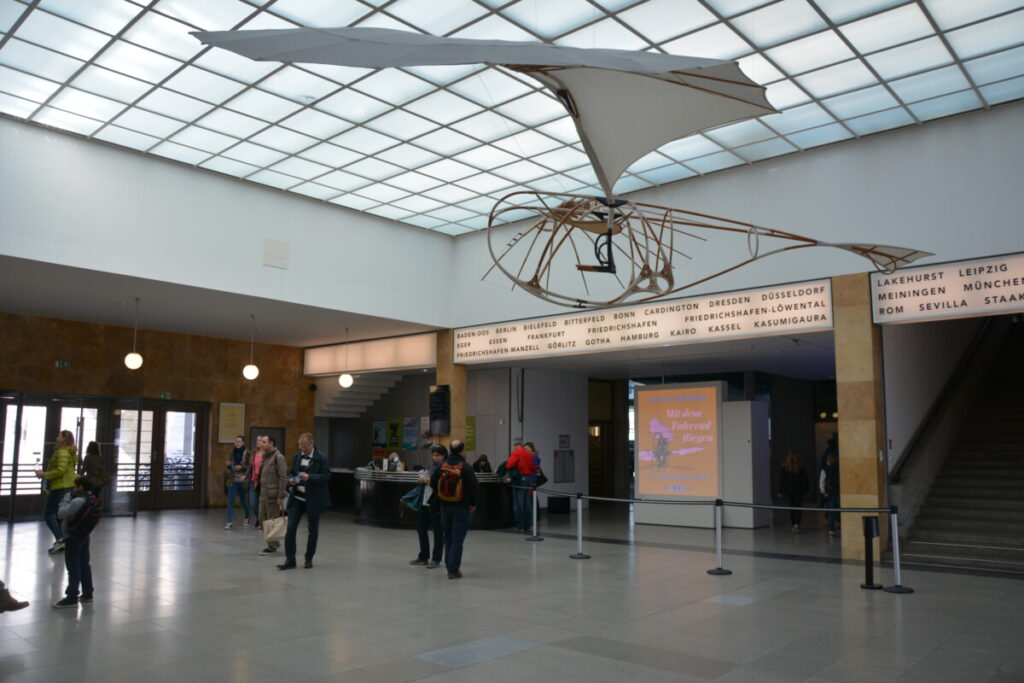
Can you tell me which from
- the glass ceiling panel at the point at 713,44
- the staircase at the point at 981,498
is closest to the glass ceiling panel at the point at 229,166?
the glass ceiling panel at the point at 713,44

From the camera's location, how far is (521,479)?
44.9ft

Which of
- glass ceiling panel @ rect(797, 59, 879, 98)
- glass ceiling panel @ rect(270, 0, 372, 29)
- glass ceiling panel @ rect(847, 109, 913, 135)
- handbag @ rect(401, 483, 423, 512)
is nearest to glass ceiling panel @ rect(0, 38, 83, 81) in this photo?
glass ceiling panel @ rect(270, 0, 372, 29)

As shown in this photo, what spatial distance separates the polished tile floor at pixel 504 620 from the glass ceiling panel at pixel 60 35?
19.3 feet

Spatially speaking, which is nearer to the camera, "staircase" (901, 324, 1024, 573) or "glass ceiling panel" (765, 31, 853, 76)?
"glass ceiling panel" (765, 31, 853, 76)

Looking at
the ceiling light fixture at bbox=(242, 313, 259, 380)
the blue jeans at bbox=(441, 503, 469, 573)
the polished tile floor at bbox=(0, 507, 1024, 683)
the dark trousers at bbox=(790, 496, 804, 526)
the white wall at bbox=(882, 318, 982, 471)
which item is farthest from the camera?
the ceiling light fixture at bbox=(242, 313, 259, 380)

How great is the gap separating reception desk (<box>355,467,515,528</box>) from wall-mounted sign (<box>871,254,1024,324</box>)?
7.15m

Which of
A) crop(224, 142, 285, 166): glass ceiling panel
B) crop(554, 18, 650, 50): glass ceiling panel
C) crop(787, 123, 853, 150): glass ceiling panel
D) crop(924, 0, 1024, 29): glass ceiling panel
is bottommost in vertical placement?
crop(787, 123, 853, 150): glass ceiling panel

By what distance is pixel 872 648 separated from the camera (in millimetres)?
5719

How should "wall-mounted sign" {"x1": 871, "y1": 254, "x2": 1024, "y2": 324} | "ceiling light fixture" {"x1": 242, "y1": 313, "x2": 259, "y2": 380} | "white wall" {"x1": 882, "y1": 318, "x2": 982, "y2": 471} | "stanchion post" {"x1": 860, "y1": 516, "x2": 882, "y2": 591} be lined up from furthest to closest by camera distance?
1. "ceiling light fixture" {"x1": 242, "y1": 313, "x2": 259, "y2": 380}
2. "white wall" {"x1": 882, "y1": 318, "x2": 982, "y2": 471}
3. "wall-mounted sign" {"x1": 871, "y1": 254, "x2": 1024, "y2": 324}
4. "stanchion post" {"x1": 860, "y1": 516, "x2": 882, "y2": 591}

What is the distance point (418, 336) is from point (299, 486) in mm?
8032

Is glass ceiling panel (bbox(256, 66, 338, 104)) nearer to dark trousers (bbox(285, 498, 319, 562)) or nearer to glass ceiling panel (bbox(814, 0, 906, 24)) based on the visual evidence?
dark trousers (bbox(285, 498, 319, 562))

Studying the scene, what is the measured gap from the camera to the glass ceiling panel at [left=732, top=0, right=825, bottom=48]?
7.94 meters

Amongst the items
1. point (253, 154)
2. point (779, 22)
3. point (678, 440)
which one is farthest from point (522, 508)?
point (779, 22)

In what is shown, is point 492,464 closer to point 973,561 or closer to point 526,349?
point 526,349
